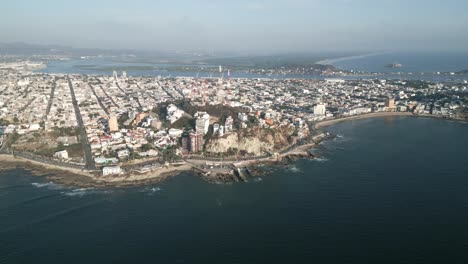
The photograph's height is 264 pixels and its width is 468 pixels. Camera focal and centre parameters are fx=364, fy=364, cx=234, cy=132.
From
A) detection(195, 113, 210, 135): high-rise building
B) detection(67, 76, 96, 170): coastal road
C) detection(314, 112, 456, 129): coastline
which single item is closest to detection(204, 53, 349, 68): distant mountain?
detection(314, 112, 456, 129): coastline

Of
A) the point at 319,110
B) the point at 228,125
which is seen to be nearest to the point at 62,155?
the point at 228,125

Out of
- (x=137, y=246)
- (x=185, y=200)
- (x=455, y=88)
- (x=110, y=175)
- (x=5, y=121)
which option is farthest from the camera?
(x=455, y=88)

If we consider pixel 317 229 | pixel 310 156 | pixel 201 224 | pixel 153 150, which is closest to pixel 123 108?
pixel 153 150

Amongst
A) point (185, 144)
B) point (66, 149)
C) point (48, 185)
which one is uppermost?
point (185, 144)

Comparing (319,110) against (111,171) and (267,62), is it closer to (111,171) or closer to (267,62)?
(111,171)

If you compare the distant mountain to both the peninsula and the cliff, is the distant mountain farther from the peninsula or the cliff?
the cliff

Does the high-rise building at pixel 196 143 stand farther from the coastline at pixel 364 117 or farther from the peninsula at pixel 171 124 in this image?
the coastline at pixel 364 117

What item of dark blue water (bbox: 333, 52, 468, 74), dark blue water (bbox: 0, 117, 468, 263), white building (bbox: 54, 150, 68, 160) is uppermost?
dark blue water (bbox: 333, 52, 468, 74)

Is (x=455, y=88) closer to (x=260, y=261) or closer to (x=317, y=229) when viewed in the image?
(x=317, y=229)
